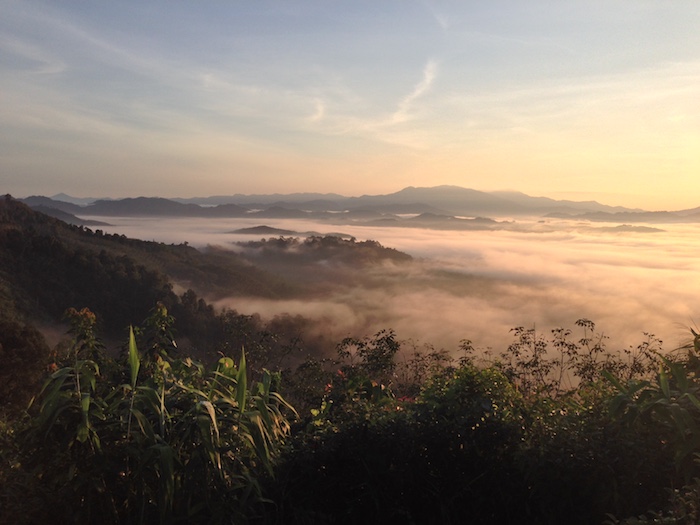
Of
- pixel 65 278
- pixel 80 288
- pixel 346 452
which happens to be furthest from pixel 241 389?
pixel 65 278

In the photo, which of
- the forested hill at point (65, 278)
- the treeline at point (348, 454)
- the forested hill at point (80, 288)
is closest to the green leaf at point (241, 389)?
the treeline at point (348, 454)

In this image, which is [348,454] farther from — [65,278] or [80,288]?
[65,278]

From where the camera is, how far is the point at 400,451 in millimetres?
3568

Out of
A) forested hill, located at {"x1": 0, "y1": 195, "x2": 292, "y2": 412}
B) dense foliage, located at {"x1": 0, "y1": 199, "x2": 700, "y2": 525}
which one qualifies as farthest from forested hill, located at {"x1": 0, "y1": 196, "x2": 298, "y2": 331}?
dense foliage, located at {"x1": 0, "y1": 199, "x2": 700, "y2": 525}

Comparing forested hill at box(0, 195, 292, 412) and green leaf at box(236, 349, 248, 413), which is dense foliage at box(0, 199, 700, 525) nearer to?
green leaf at box(236, 349, 248, 413)

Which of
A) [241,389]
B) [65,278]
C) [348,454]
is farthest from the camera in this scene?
[65,278]

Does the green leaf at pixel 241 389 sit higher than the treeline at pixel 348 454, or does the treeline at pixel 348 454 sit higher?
the green leaf at pixel 241 389

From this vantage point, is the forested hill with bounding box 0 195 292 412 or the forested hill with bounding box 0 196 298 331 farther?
the forested hill with bounding box 0 196 298 331

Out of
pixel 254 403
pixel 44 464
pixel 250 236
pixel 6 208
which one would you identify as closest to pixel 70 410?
pixel 44 464

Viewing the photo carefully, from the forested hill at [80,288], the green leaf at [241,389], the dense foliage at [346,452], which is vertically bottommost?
the forested hill at [80,288]

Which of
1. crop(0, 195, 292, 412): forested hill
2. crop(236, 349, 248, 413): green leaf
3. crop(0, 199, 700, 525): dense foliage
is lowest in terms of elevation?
crop(0, 195, 292, 412): forested hill

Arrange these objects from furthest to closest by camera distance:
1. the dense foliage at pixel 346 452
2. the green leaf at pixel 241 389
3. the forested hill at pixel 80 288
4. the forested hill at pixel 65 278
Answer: the forested hill at pixel 65 278 → the forested hill at pixel 80 288 → the green leaf at pixel 241 389 → the dense foliage at pixel 346 452

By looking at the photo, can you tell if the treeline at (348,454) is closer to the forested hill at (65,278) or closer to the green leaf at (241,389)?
the green leaf at (241,389)

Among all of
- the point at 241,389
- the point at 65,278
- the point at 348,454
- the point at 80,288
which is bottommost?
the point at 80,288
